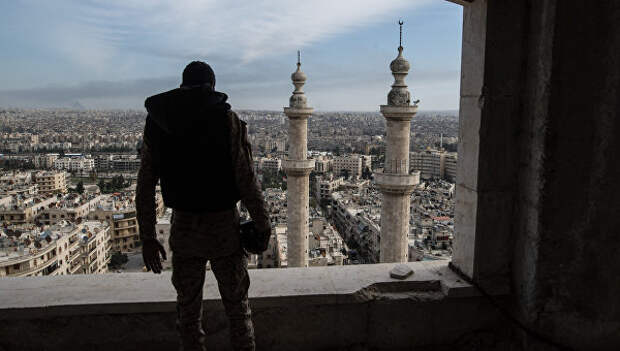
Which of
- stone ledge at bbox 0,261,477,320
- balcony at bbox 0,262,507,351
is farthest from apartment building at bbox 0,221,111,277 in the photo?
balcony at bbox 0,262,507,351

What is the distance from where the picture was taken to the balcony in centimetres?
183

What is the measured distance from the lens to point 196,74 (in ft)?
4.90

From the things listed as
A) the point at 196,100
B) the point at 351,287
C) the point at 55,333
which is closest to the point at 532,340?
the point at 351,287

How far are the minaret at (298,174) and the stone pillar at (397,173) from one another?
163cm

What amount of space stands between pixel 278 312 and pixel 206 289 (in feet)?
1.04

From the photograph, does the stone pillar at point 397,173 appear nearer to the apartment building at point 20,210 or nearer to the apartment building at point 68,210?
the apartment building at point 68,210

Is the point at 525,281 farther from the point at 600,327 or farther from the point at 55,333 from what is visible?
the point at 55,333

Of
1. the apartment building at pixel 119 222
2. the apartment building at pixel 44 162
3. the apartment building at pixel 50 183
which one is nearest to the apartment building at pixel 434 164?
the apartment building at pixel 119 222

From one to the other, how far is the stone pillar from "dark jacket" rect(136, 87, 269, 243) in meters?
5.33

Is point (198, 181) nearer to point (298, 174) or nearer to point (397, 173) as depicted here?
point (397, 173)

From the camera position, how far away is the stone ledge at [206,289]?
6.01ft

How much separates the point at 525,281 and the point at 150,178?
1510 mm

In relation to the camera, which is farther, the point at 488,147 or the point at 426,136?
the point at 426,136

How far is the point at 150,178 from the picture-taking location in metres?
1.49
